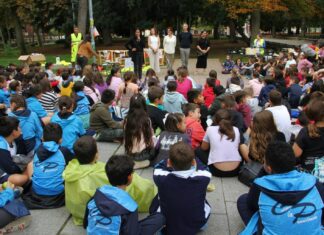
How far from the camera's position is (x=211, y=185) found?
484 cm

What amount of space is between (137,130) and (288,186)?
2871mm

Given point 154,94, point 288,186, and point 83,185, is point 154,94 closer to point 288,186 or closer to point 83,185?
point 83,185

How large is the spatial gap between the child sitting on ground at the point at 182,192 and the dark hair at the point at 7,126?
2.11 m

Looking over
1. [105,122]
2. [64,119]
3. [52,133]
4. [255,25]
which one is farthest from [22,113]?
[255,25]

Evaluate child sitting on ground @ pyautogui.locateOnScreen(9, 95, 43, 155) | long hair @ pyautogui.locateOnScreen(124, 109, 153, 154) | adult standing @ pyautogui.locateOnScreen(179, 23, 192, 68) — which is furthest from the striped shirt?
adult standing @ pyautogui.locateOnScreen(179, 23, 192, 68)

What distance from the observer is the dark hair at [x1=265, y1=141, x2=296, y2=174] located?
3089 millimetres

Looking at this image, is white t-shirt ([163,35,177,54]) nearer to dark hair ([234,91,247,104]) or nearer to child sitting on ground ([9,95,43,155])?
dark hair ([234,91,247,104])

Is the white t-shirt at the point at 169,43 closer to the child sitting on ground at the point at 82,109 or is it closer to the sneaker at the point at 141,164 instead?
the child sitting on ground at the point at 82,109

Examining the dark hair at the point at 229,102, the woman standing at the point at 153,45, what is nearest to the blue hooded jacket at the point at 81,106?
the dark hair at the point at 229,102

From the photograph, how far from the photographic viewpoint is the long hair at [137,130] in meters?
5.50

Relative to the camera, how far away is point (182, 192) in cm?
354

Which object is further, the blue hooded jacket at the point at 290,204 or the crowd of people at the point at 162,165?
the crowd of people at the point at 162,165

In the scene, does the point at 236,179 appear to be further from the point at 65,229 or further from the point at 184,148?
the point at 65,229

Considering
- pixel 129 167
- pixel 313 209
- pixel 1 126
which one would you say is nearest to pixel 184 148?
pixel 129 167
